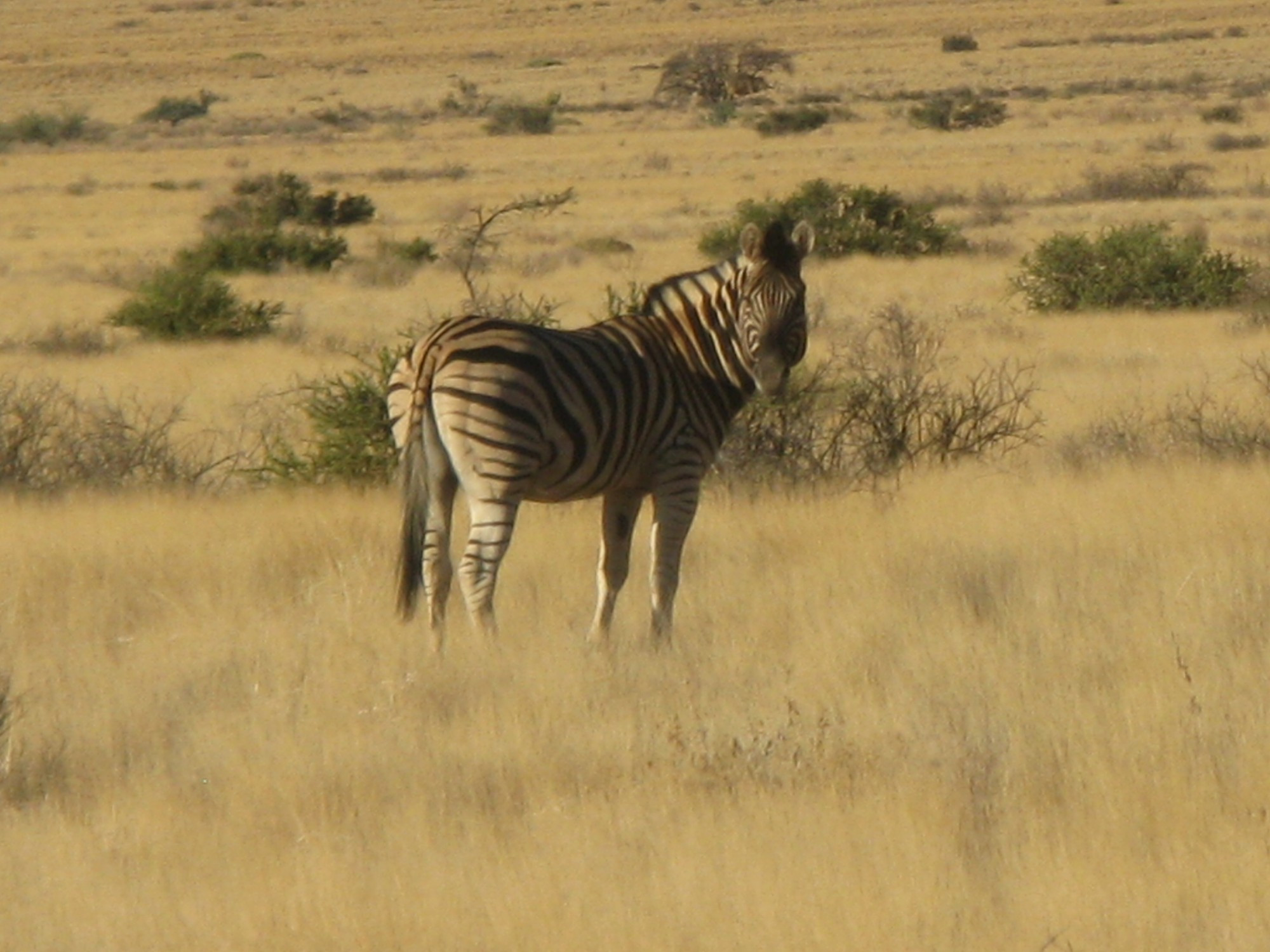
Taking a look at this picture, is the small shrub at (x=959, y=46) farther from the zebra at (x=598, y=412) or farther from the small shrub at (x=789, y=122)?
the zebra at (x=598, y=412)

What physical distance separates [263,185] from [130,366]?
59.6 feet

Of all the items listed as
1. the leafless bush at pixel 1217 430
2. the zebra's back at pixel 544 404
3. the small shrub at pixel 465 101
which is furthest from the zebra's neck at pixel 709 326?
the small shrub at pixel 465 101

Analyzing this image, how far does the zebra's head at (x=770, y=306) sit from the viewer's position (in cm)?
816

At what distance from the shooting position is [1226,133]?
4684 cm

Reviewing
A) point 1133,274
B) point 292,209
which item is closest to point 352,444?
point 1133,274

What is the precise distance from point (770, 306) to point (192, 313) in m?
12.9

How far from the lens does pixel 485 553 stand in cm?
768

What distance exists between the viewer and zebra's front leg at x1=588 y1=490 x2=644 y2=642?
8.18 m

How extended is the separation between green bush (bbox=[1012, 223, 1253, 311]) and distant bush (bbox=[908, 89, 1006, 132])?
33.3 metres

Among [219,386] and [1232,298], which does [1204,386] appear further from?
[219,386]

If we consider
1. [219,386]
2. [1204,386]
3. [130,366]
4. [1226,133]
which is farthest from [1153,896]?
[1226,133]

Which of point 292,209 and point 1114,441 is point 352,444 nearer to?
point 1114,441

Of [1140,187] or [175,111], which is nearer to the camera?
[1140,187]

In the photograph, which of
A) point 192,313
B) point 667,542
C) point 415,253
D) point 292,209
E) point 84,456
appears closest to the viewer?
point 667,542
